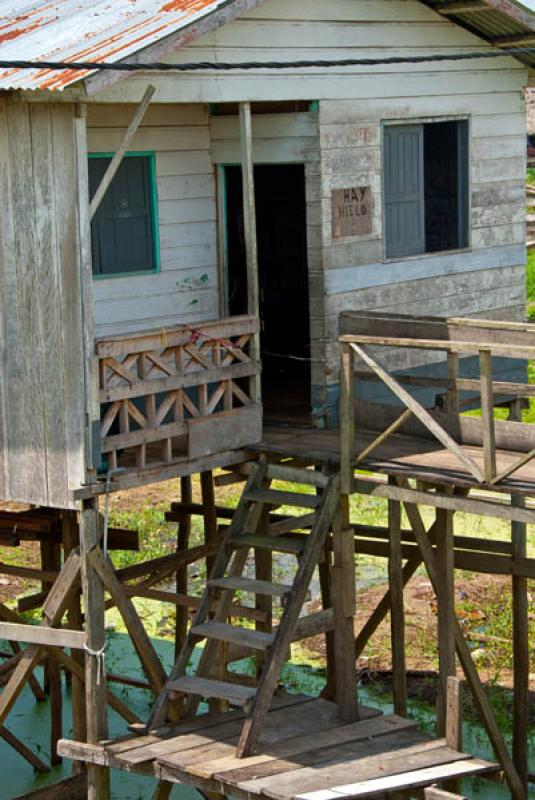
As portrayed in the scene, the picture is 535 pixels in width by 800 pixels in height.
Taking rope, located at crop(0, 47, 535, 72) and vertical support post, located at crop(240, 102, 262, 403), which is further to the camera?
vertical support post, located at crop(240, 102, 262, 403)

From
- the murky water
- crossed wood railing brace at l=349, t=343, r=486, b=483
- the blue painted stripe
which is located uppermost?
the blue painted stripe

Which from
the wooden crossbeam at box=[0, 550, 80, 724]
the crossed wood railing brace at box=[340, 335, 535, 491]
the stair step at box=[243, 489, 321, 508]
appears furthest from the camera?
the stair step at box=[243, 489, 321, 508]

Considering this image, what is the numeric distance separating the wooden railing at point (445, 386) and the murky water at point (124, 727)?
3.34 meters

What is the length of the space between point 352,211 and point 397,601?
3.03 m

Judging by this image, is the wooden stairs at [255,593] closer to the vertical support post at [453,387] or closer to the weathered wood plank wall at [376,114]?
the vertical support post at [453,387]

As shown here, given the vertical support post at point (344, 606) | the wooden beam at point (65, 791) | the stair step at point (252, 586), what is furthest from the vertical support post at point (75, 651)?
the vertical support post at point (344, 606)

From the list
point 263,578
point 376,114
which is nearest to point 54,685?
point 263,578

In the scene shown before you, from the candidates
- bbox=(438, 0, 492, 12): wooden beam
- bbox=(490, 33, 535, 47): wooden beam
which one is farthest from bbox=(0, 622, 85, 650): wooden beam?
bbox=(490, 33, 535, 47): wooden beam

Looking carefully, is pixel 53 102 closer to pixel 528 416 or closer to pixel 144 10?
pixel 144 10

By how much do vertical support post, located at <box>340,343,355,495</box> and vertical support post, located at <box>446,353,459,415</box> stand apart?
786mm

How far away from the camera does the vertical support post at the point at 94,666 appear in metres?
11.4

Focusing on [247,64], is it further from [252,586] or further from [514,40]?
[252,586]

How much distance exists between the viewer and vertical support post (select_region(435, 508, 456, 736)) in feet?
40.1

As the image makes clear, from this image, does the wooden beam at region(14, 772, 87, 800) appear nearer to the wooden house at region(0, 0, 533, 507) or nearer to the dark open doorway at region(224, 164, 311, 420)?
the wooden house at region(0, 0, 533, 507)
